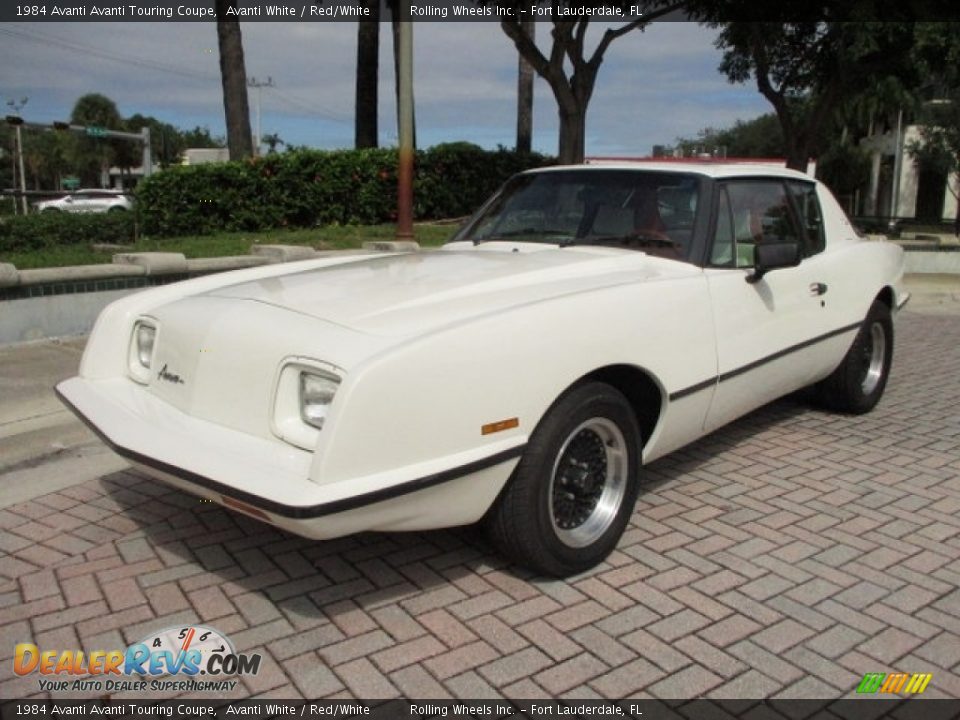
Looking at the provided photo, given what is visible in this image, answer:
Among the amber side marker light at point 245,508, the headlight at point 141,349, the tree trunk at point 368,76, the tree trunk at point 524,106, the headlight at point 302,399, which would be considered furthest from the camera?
the tree trunk at point 524,106

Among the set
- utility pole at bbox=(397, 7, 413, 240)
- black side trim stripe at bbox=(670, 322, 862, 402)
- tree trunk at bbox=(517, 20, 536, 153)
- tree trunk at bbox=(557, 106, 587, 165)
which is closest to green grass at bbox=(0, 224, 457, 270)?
utility pole at bbox=(397, 7, 413, 240)

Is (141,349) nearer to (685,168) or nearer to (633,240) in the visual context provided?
(633,240)

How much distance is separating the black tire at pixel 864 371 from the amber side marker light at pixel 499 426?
3115mm

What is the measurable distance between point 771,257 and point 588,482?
143 cm

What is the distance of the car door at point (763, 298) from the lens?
12.8 ft

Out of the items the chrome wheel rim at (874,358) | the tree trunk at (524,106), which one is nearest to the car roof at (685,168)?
the chrome wheel rim at (874,358)

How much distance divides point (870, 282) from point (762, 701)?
3.44m

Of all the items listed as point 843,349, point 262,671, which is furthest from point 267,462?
point 843,349

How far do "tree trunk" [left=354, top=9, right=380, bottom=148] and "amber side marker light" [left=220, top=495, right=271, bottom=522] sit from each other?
14.4 metres

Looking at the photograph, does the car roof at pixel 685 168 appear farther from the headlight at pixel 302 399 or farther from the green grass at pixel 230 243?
the green grass at pixel 230 243

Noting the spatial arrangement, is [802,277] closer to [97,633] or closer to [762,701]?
[762,701]

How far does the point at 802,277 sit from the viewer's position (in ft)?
14.8

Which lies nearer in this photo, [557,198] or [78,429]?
[557,198]

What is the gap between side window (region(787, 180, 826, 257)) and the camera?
486cm
